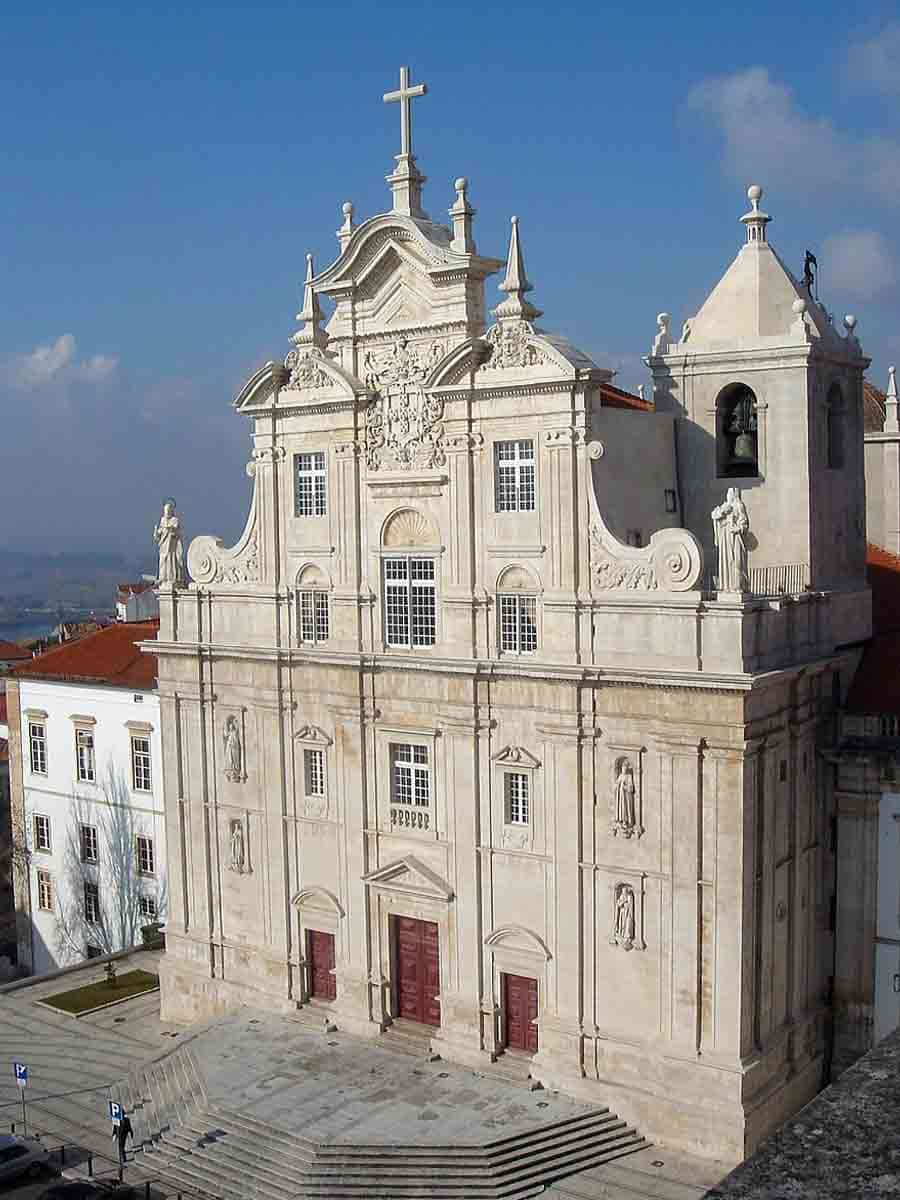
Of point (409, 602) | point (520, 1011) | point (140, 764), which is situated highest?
point (409, 602)

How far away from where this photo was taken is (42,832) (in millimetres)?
48906

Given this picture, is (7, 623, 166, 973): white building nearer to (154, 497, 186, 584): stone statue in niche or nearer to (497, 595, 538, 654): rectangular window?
(154, 497, 186, 584): stone statue in niche

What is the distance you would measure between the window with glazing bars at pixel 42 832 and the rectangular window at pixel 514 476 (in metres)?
26.1

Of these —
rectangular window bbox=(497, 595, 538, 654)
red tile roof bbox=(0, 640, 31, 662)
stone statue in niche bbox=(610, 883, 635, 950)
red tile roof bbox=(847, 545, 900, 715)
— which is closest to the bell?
red tile roof bbox=(847, 545, 900, 715)

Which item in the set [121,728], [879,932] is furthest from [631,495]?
[121,728]

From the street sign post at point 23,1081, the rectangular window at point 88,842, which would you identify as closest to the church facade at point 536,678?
the street sign post at point 23,1081

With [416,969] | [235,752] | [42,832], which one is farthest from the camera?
[42,832]

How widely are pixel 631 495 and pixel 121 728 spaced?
22380mm

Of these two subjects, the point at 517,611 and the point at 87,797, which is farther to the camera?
the point at 87,797

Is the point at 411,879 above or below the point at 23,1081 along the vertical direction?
above

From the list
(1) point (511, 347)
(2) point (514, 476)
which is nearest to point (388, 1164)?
(2) point (514, 476)

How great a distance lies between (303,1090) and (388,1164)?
3906mm

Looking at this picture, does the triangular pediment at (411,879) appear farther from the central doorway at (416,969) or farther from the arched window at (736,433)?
the arched window at (736,433)

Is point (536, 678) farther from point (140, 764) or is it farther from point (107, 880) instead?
point (107, 880)
